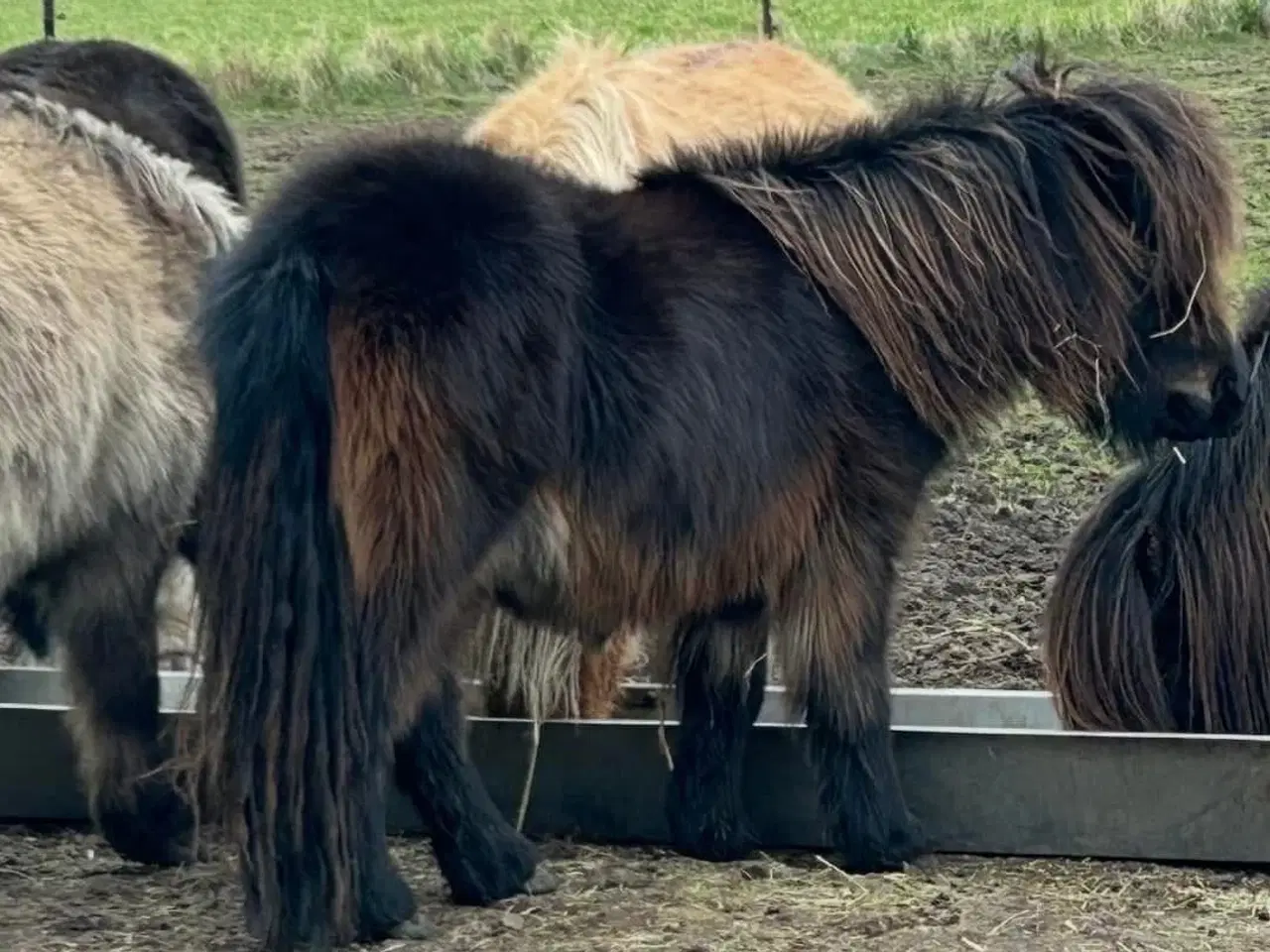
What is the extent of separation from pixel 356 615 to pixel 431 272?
23.4 inches

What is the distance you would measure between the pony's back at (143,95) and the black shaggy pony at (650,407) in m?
1.88

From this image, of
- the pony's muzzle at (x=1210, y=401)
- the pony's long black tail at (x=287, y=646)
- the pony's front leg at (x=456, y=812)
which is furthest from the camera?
the pony's muzzle at (x=1210, y=401)

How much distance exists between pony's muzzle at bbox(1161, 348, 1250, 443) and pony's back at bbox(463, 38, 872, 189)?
1.09m

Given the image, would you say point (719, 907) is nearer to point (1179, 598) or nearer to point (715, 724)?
point (715, 724)

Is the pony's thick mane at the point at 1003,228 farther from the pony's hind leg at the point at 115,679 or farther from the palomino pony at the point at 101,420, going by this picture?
the pony's hind leg at the point at 115,679

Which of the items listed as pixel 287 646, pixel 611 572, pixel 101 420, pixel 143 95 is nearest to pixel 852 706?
pixel 611 572

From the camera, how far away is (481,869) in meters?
3.74

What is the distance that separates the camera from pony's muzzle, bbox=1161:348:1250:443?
4086mm

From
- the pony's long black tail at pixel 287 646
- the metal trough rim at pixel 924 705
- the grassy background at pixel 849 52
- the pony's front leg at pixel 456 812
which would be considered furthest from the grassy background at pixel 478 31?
the pony's long black tail at pixel 287 646

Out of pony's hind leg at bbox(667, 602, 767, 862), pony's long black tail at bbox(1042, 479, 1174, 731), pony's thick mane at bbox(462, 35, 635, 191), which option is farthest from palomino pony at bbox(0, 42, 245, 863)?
pony's long black tail at bbox(1042, 479, 1174, 731)

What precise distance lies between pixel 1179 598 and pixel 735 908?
1.29 m

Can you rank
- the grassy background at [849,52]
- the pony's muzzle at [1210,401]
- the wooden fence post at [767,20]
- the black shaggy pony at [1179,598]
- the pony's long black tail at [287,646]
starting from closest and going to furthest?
the pony's long black tail at [287,646]
the pony's muzzle at [1210,401]
the black shaggy pony at [1179,598]
the grassy background at [849,52]
the wooden fence post at [767,20]

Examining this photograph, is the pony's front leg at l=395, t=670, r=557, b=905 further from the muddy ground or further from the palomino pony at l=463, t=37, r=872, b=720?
the palomino pony at l=463, t=37, r=872, b=720

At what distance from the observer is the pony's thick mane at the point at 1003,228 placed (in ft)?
13.0
